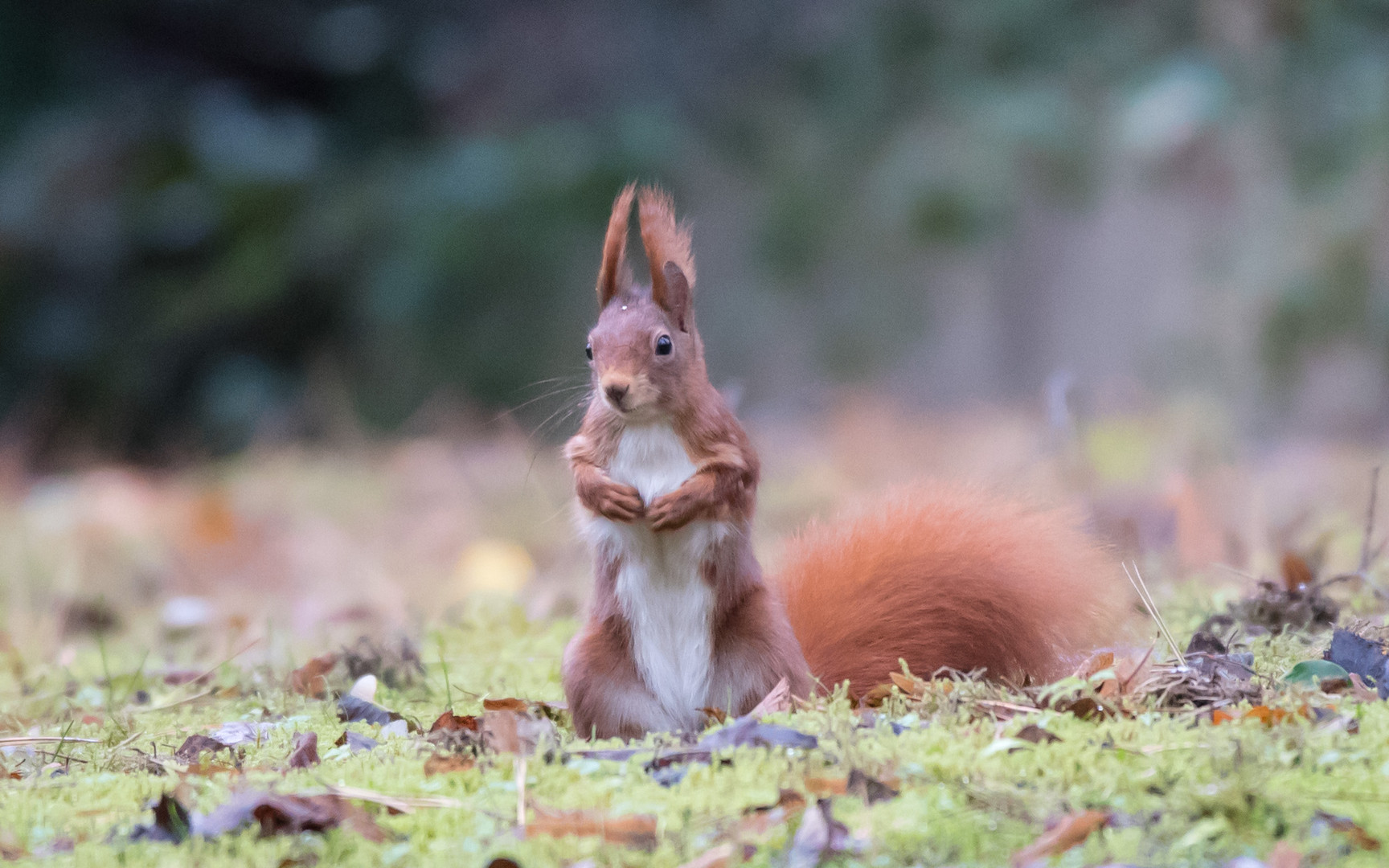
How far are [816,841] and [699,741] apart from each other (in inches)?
14.8

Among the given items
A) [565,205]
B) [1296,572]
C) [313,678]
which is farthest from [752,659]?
[565,205]

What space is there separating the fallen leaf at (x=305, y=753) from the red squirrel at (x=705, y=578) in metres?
0.33

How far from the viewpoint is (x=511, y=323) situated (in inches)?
305

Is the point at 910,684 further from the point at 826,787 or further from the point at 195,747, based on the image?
the point at 195,747

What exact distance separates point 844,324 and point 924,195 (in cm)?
142

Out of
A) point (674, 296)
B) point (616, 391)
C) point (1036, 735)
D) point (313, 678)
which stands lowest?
point (1036, 735)

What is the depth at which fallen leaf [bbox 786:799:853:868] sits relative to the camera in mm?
1184

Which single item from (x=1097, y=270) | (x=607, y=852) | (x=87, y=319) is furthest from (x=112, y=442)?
(x=607, y=852)

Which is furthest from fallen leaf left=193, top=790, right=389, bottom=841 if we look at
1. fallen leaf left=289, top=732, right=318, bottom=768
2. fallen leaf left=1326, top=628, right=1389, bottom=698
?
fallen leaf left=1326, top=628, right=1389, bottom=698

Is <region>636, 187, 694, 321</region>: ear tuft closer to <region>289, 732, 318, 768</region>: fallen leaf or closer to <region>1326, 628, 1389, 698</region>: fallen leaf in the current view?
<region>289, 732, 318, 768</region>: fallen leaf

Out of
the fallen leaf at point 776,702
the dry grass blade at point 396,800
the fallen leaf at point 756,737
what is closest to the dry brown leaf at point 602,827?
the dry grass blade at point 396,800

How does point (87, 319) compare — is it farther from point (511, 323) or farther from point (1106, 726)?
point (1106, 726)

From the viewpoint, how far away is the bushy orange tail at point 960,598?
191 centimetres

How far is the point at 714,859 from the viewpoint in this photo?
1.17 meters
